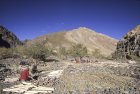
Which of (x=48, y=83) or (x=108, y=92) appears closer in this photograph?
(x=108, y=92)

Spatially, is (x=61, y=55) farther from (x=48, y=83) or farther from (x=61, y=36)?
(x=61, y=36)

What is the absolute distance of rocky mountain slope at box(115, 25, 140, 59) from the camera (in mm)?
67375

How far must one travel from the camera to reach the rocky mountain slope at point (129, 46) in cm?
6738

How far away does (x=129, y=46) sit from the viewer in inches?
2847

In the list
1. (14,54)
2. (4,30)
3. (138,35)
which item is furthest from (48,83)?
(4,30)

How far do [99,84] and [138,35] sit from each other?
5499cm

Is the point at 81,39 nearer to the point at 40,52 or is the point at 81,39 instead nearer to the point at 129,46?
the point at 129,46

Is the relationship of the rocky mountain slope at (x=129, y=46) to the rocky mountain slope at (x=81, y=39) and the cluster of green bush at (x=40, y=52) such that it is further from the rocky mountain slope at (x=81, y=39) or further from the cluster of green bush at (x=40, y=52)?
the rocky mountain slope at (x=81, y=39)

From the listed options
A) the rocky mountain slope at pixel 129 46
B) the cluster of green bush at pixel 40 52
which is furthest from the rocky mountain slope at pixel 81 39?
the cluster of green bush at pixel 40 52

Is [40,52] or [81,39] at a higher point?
[81,39]

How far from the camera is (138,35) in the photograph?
70.9m

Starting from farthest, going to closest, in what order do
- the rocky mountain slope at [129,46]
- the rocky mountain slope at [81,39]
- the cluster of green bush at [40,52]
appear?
the rocky mountain slope at [81,39] → the rocky mountain slope at [129,46] → the cluster of green bush at [40,52]

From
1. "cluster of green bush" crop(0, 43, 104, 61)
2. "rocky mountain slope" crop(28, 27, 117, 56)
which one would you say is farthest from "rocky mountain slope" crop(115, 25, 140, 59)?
"rocky mountain slope" crop(28, 27, 117, 56)

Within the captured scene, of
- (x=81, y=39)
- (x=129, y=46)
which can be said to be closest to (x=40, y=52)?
(x=129, y=46)
